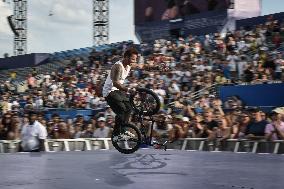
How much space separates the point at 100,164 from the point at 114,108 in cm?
95

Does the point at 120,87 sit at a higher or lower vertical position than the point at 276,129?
higher

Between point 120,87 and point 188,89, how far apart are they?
1095cm

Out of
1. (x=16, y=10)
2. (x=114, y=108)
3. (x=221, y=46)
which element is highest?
(x=16, y=10)

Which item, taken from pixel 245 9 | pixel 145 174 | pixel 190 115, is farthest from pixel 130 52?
pixel 245 9

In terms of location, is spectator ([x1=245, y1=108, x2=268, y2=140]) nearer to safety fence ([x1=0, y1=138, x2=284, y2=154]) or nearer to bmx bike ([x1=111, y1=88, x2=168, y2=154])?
safety fence ([x1=0, y1=138, x2=284, y2=154])

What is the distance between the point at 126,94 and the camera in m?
8.45

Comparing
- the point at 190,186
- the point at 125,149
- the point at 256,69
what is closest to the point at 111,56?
the point at 256,69

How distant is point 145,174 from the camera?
261 inches

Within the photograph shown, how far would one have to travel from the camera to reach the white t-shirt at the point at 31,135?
1254 cm

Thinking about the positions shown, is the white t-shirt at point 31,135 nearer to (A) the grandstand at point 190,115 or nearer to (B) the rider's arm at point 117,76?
(A) the grandstand at point 190,115

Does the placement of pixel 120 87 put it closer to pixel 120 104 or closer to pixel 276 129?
pixel 120 104

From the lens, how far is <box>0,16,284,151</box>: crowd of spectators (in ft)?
40.6

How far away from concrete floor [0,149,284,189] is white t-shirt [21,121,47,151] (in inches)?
145

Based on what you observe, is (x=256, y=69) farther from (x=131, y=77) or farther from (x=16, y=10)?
(x=16, y=10)
